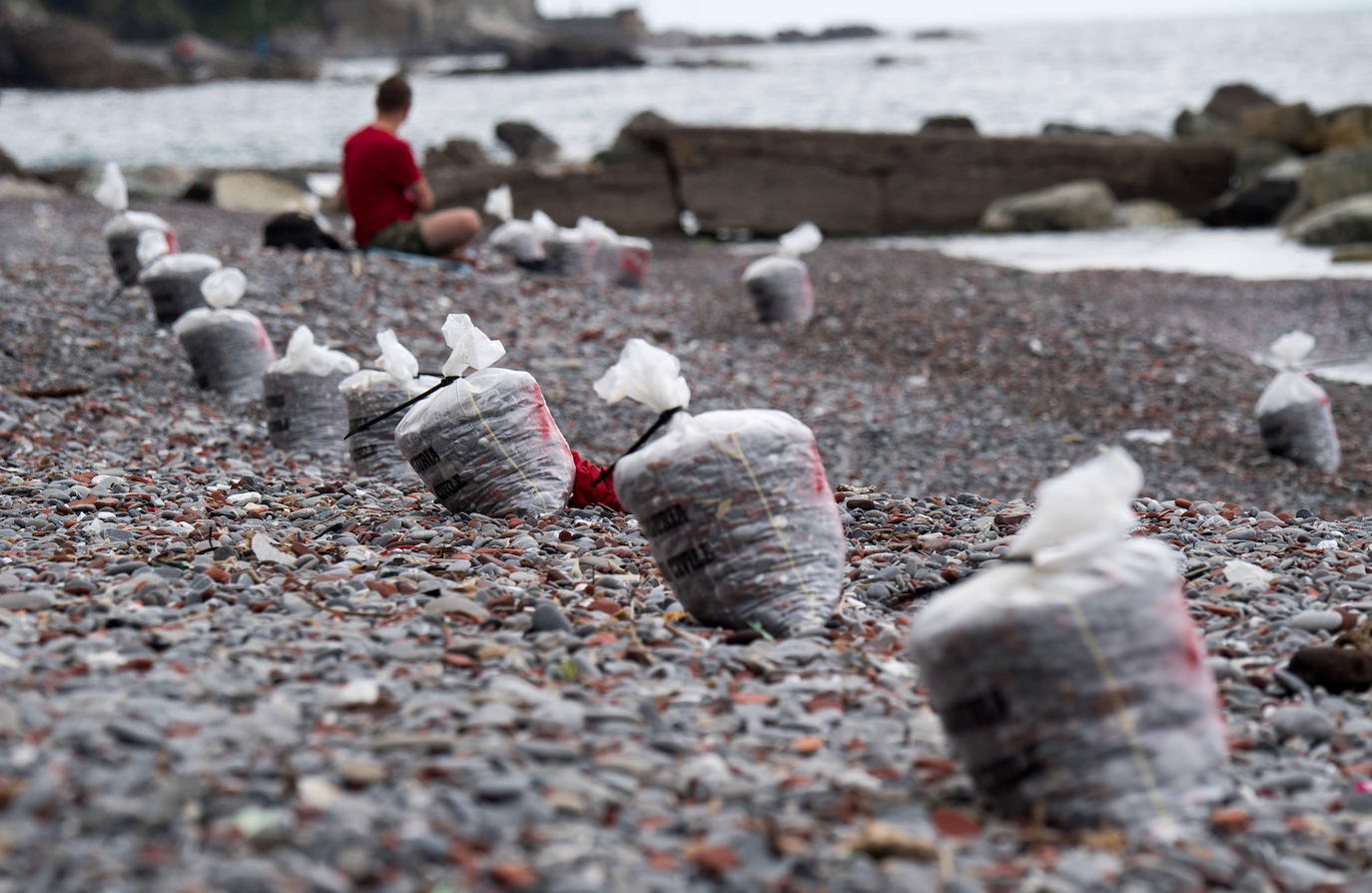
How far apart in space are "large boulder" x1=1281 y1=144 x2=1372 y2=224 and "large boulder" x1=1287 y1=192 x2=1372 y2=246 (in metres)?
0.76

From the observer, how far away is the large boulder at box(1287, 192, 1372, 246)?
42.4ft

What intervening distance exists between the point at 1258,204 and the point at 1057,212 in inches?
95.2

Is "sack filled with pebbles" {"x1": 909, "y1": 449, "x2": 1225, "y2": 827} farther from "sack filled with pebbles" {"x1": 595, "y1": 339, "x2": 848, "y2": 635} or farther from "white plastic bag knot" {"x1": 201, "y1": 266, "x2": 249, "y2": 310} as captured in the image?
"white plastic bag knot" {"x1": 201, "y1": 266, "x2": 249, "y2": 310}

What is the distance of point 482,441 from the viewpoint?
4.24 m

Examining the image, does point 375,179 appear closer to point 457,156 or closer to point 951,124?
point 457,156

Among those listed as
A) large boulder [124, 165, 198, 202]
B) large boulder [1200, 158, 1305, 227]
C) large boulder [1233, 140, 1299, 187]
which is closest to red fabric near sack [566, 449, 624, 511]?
large boulder [1200, 158, 1305, 227]

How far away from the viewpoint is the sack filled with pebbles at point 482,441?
13.9 feet

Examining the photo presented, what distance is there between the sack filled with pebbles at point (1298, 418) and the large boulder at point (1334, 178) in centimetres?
894

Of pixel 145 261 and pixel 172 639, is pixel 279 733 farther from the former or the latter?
pixel 145 261

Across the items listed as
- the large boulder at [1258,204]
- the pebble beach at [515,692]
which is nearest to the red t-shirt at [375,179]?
the pebble beach at [515,692]

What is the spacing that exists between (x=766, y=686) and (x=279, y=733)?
3.38 ft

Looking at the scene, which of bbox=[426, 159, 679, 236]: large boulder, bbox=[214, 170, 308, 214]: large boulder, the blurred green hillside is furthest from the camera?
the blurred green hillside

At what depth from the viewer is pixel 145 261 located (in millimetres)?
8000

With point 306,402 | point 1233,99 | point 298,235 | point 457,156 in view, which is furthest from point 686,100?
point 306,402
